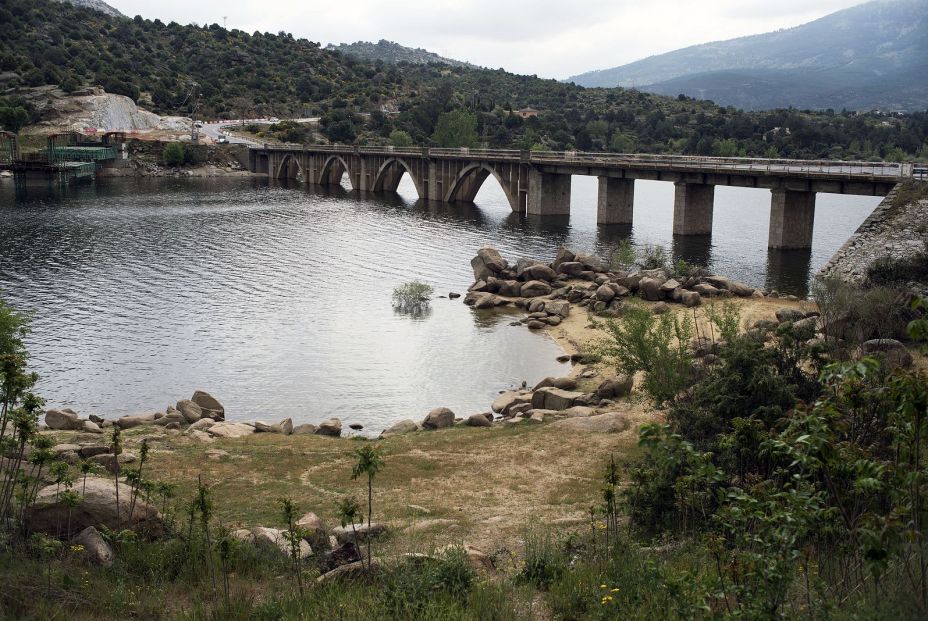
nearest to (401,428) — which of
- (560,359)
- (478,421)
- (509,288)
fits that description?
(478,421)

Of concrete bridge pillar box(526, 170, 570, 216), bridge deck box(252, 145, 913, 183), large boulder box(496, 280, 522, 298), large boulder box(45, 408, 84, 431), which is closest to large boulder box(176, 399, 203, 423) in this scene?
large boulder box(45, 408, 84, 431)

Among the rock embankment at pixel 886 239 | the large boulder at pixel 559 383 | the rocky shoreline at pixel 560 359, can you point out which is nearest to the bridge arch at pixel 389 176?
the rocky shoreline at pixel 560 359

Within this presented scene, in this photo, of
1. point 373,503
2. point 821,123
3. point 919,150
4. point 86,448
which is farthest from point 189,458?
point 821,123

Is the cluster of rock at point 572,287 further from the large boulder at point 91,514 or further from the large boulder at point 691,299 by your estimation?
the large boulder at point 91,514

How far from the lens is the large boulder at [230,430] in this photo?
25.2 m

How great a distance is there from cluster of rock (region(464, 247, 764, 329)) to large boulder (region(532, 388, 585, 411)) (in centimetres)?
1262

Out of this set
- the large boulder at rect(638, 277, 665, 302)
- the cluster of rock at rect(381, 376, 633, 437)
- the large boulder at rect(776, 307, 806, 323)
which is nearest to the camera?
the cluster of rock at rect(381, 376, 633, 437)

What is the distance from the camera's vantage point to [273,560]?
1341 centimetres

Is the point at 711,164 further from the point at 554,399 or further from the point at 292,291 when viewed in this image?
the point at 554,399

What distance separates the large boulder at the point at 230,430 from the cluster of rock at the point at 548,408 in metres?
4.03

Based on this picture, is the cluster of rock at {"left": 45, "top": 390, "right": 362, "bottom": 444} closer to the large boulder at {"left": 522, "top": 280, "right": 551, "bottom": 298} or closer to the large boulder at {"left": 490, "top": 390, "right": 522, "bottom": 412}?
the large boulder at {"left": 490, "top": 390, "right": 522, "bottom": 412}

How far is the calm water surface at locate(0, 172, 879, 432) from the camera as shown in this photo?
104 feet

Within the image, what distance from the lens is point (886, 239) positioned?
42.9 metres

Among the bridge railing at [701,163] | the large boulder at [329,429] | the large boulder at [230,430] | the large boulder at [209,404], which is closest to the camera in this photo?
the large boulder at [230,430]
